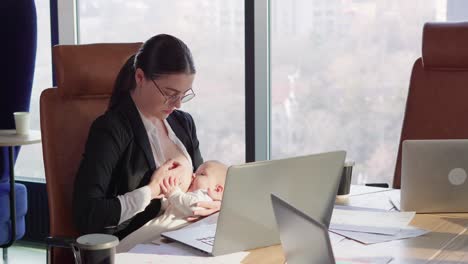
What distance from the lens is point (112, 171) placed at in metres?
2.47

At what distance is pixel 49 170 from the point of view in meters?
2.58

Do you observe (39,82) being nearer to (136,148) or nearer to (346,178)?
(136,148)

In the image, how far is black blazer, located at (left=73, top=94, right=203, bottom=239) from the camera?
2.36 metres

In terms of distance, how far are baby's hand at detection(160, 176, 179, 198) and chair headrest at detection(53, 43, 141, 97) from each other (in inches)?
18.1

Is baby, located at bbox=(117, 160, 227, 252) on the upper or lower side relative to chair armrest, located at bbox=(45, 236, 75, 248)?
upper

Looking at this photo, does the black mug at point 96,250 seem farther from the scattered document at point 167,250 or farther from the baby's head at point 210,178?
the baby's head at point 210,178

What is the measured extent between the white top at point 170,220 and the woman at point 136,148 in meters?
0.08

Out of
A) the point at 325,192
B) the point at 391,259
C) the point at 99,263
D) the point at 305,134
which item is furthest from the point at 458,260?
the point at 305,134

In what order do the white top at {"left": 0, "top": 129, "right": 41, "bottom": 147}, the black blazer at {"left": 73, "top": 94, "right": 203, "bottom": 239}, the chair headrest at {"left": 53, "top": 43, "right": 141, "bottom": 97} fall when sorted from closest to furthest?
1. the black blazer at {"left": 73, "top": 94, "right": 203, "bottom": 239}
2. the chair headrest at {"left": 53, "top": 43, "right": 141, "bottom": 97}
3. the white top at {"left": 0, "top": 129, "right": 41, "bottom": 147}

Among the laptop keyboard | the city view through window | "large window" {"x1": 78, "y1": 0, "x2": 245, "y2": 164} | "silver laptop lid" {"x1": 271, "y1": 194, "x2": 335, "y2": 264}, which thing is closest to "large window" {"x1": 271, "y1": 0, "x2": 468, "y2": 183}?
the city view through window

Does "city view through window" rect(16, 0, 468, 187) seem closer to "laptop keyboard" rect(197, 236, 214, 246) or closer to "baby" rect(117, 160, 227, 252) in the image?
"baby" rect(117, 160, 227, 252)

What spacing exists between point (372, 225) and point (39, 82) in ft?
10.1

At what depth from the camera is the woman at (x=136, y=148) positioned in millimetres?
2377

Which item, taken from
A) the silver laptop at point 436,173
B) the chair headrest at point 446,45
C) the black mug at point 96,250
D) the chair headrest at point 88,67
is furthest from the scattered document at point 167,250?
the chair headrest at point 446,45
